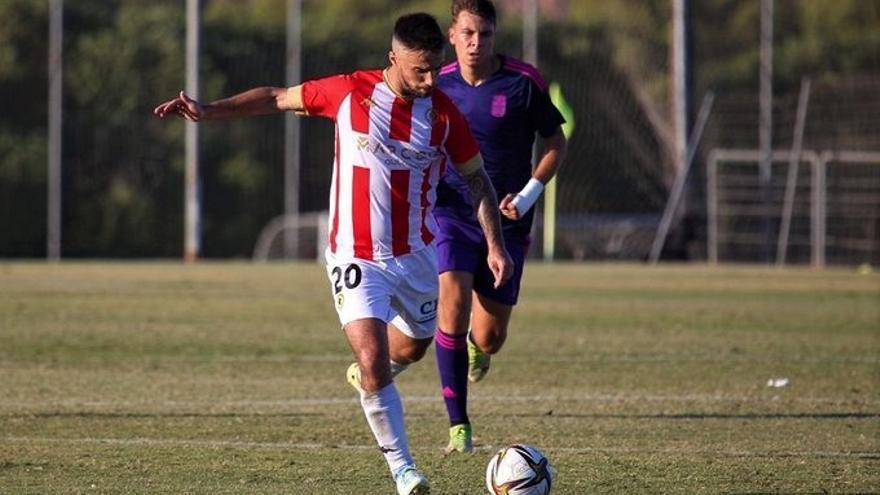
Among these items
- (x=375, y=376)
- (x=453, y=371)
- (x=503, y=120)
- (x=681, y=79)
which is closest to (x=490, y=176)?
(x=503, y=120)

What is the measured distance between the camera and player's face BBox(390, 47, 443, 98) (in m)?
7.54

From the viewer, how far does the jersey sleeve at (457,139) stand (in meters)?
7.82

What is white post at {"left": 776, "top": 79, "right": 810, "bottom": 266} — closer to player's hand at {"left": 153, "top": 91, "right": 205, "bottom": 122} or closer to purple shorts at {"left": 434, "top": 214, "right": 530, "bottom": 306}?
purple shorts at {"left": 434, "top": 214, "right": 530, "bottom": 306}

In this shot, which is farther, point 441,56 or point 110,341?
point 110,341

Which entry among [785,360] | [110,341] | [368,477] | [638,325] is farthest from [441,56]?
[638,325]

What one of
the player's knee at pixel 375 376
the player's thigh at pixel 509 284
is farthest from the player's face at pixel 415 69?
the player's thigh at pixel 509 284

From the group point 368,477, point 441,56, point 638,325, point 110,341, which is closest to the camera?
point 441,56

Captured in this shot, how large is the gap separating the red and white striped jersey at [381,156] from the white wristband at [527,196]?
1735 millimetres

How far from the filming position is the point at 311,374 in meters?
12.9

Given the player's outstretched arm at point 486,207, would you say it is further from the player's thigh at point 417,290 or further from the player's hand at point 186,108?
the player's hand at point 186,108

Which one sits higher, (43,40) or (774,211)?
(43,40)

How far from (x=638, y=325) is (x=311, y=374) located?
5391mm

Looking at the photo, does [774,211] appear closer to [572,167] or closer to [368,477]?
[572,167]

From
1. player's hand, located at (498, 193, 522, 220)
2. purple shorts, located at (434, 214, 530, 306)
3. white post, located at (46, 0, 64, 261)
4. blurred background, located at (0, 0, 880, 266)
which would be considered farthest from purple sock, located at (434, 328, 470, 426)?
white post, located at (46, 0, 64, 261)
